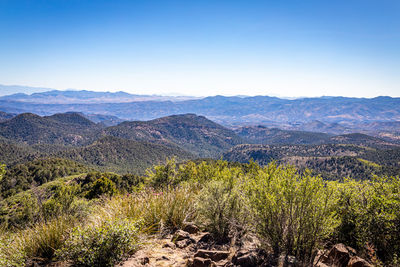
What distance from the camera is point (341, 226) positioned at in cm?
616

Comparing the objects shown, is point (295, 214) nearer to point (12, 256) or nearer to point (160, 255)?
point (160, 255)

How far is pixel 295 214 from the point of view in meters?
4.70

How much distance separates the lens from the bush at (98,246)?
418 cm

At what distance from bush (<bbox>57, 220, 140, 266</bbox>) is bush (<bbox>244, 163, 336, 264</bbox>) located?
3088 millimetres

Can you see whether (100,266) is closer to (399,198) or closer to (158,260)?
(158,260)

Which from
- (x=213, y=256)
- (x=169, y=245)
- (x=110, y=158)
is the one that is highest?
(x=213, y=256)

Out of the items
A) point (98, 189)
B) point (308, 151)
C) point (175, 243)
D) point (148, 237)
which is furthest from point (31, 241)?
point (308, 151)

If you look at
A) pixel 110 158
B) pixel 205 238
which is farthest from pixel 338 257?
pixel 110 158

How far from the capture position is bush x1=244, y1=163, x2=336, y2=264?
4.53m

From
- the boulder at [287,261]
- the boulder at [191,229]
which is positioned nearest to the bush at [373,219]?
the boulder at [287,261]

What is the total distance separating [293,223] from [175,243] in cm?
307

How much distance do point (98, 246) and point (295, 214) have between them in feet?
14.0

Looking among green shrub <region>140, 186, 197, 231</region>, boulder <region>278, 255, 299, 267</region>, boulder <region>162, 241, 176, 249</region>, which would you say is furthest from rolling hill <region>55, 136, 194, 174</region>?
boulder <region>278, 255, 299, 267</region>

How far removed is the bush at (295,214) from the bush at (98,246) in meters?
3.09
